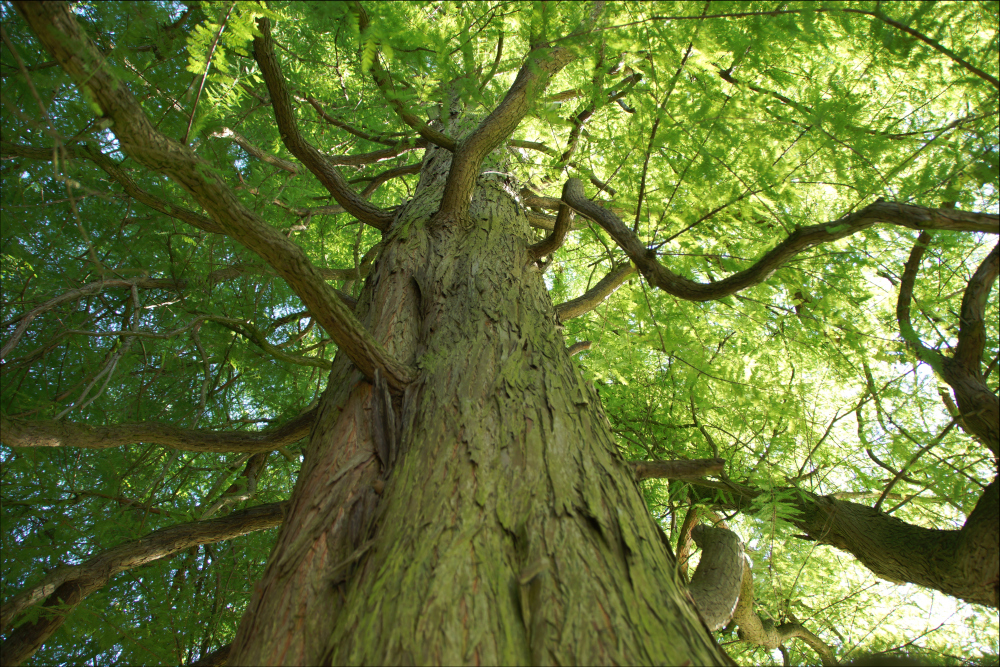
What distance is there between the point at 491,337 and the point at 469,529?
87 centimetres

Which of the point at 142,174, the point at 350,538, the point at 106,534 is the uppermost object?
the point at 142,174

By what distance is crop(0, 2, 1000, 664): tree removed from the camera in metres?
1.31

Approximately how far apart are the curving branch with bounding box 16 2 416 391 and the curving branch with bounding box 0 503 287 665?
60 centimetres

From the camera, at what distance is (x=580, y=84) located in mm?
2709

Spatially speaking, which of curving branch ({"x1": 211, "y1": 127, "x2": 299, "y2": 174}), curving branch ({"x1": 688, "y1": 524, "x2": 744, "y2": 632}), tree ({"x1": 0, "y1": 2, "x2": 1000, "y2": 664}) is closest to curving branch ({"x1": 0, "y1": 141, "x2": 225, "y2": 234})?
tree ({"x1": 0, "y1": 2, "x2": 1000, "y2": 664})

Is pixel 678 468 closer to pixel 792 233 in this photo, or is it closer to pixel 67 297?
pixel 792 233

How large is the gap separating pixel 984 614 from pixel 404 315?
127 inches

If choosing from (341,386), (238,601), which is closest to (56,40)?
(341,386)

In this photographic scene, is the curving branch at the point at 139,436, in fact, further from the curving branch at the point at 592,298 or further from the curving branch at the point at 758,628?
the curving branch at the point at 758,628

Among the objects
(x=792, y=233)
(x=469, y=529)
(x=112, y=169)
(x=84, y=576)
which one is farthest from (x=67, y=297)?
(x=792, y=233)

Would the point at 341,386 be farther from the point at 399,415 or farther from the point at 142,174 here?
the point at 142,174

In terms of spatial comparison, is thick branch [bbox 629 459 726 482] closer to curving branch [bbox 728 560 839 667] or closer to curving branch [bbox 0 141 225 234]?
curving branch [bbox 728 560 839 667]

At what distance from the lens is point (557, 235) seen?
271cm

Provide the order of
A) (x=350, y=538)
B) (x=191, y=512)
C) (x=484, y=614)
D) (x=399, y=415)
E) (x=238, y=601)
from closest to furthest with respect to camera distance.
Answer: (x=484, y=614) < (x=350, y=538) < (x=399, y=415) < (x=191, y=512) < (x=238, y=601)
